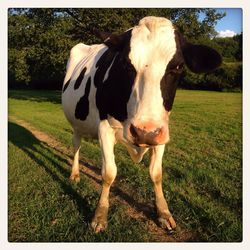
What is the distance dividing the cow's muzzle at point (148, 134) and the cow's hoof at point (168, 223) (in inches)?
46.8

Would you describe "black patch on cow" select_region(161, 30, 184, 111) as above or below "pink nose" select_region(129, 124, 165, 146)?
above

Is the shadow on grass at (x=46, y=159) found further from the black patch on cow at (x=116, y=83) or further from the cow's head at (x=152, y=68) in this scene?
the cow's head at (x=152, y=68)

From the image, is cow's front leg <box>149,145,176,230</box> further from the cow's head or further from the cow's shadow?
the cow's head

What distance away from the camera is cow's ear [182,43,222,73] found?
3.25 metres

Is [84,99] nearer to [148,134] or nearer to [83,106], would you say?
[83,106]

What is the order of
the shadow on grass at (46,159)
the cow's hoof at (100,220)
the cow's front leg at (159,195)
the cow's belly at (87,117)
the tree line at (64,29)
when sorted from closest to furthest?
1. the cow's hoof at (100,220)
2. the cow's front leg at (159,195)
3. the shadow on grass at (46,159)
4. the cow's belly at (87,117)
5. the tree line at (64,29)

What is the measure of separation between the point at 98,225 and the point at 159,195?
880 mm

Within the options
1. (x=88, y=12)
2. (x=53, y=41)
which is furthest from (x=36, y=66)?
(x=88, y=12)

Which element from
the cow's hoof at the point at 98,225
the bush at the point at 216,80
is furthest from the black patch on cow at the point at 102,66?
the bush at the point at 216,80

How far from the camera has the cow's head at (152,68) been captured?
2.76m

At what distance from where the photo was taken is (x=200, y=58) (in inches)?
130

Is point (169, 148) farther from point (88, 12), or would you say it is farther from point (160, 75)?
point (88, 12)

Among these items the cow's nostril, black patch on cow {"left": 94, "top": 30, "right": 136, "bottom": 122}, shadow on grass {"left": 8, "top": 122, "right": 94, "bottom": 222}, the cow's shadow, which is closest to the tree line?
shadow on grass {"left": 8, "top": 122, "right": 94, "bottom": 222}

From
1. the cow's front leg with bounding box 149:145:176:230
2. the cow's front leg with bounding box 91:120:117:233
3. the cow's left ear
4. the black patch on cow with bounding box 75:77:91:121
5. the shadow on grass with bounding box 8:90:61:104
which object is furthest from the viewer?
the shadow on grass with bounding box 8:90:61:104
